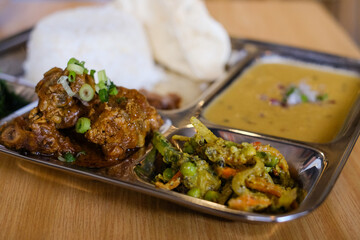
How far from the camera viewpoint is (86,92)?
6.93 ft

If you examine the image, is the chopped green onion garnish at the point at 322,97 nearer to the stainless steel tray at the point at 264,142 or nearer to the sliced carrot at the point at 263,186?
the stainless steel tray at the point at 264,142

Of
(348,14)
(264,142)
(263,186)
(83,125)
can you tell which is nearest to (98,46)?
(83,125)

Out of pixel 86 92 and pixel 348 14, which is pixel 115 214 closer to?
pixel 86 92

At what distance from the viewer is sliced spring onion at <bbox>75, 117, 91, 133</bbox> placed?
2.06 metres

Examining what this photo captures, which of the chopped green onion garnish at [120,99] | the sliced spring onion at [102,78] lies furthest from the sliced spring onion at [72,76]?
the chopped green onion garnish at [120,99]

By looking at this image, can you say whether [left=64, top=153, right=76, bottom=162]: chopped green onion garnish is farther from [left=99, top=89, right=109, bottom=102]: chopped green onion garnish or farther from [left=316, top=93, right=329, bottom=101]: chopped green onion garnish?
[left=316, top=93, right=329, bottom=101]: chopped green onion garnish

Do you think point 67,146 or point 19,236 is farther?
point 67,146

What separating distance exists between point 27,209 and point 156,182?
28.5 inches

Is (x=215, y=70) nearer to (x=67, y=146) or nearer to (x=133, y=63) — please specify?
(x=133, y=63)

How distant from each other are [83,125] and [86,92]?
19 cm

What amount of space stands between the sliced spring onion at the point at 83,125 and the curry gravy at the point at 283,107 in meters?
1.05

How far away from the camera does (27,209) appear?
1.98 meters

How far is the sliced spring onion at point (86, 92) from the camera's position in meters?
2.09


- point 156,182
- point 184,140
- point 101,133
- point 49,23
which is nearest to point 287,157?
point 184,140
